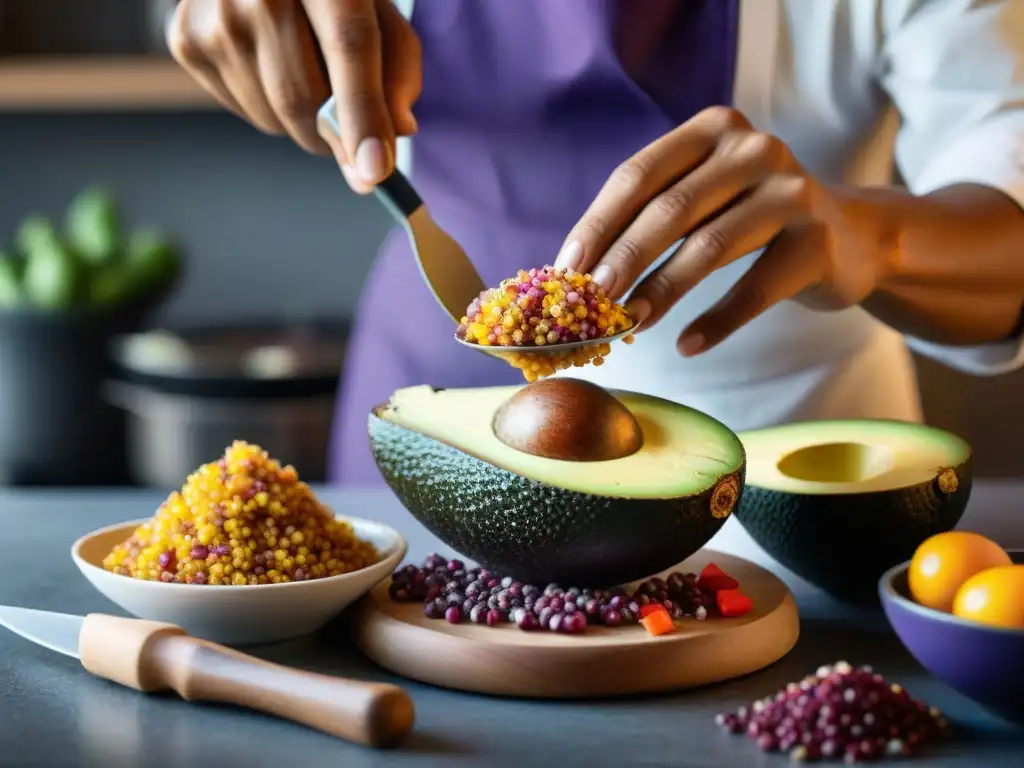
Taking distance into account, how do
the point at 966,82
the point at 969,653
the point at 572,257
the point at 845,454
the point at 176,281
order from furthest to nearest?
the point at 176,281, the point at 966,82, the point at 845,454, the point at 572,257, the point at 969,653

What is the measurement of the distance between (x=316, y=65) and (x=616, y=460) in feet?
1.46

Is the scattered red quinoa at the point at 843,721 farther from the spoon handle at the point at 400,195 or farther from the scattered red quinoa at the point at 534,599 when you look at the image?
the spoon handle at the point at 400,195

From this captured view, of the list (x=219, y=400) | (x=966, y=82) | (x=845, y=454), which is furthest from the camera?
(x=219, y=400)

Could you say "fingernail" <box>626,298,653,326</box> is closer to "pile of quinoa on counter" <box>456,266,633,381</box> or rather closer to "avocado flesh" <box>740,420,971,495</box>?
"pile of quinoa on counter" <box>456,266,633,381</box>

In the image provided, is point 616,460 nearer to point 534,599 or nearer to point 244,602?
point 534,599

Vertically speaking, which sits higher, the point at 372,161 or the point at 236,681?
the point at 372,161

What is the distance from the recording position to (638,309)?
3.24ft

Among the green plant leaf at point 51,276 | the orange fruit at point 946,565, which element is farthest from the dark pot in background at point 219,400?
the orange fruit at point 946,565

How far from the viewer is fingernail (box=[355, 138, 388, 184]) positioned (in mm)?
1029

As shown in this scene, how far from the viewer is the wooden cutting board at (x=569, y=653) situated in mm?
830

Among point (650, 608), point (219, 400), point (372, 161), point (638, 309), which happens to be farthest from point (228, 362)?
point (650, 608)

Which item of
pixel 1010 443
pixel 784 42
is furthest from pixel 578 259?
pixel 1010 443

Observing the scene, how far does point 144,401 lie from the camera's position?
2307 mm

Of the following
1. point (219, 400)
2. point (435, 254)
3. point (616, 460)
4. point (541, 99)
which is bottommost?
point (219, 400)
